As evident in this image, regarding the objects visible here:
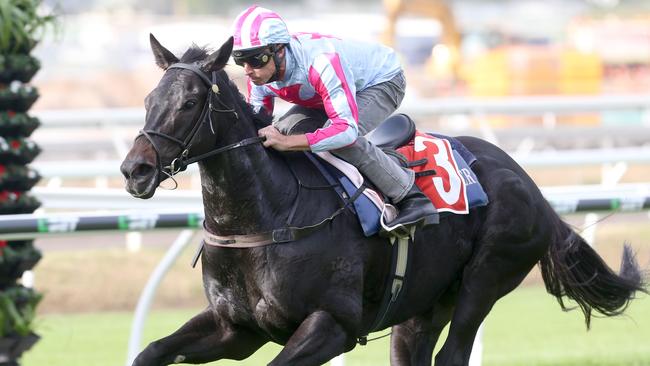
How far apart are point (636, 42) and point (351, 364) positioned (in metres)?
28.0

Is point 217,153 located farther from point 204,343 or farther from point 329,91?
point 204,343

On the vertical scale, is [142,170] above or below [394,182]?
above

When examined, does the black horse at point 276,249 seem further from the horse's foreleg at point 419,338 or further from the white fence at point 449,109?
the white fence at point 449,109

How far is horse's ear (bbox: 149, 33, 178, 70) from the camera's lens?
4195 millimetres

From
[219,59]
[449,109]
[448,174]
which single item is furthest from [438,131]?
[219,59]

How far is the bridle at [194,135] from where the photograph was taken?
155 inches

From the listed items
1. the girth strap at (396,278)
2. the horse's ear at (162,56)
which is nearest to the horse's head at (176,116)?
the horse's ear at (162,56)

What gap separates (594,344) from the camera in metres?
7.46

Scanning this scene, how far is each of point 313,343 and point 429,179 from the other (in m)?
0.96

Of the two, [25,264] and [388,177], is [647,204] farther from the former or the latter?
[25,264]

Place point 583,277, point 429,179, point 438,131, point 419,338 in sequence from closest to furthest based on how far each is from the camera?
1. point 429,179
2. point 419,338
3. point 583,277
4. point 438,131

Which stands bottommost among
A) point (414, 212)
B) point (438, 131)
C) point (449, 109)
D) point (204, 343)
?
point (438, 131)

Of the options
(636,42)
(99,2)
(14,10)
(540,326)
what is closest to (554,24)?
(636,42)

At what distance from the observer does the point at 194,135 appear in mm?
4070
